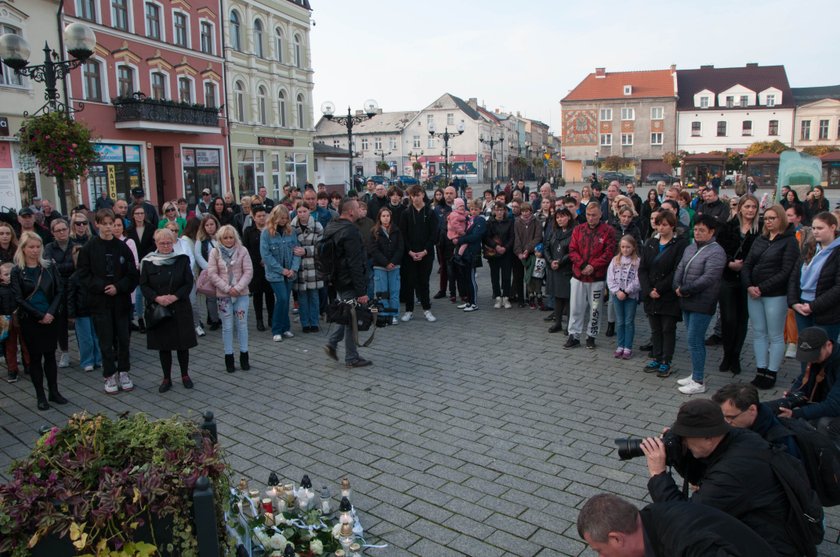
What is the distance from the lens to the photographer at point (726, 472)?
10.0ft

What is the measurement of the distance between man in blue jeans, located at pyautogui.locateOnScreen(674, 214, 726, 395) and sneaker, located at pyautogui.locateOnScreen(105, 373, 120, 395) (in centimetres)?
657

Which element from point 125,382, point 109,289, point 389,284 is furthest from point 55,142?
point 389,284

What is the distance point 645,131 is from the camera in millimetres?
76000

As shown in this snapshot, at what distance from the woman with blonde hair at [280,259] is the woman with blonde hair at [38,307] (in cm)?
305

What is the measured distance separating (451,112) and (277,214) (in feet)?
264

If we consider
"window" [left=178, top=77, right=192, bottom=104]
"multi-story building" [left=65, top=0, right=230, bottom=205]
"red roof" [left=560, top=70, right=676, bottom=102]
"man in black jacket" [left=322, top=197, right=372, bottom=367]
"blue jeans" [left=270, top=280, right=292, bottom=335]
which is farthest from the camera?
"red roof" [left=560, top=70, right=676, bottom=102]

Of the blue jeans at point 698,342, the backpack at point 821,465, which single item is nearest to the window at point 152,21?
the blue jeans at point 698,342

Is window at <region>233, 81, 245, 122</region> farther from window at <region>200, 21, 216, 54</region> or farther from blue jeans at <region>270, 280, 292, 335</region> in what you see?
blue jeans at <region>270, 280, 292, 335</region>

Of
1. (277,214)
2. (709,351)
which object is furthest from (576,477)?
(277,214)

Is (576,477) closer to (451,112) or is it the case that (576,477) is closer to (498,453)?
(498,453)

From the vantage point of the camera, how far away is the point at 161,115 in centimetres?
2764

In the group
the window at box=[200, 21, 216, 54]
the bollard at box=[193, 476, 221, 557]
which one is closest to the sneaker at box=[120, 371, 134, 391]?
the bollard at box=[193, 476, 221, 557]

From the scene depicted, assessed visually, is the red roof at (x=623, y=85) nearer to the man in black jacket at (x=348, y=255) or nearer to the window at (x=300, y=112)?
the window at (x=300, y=112)

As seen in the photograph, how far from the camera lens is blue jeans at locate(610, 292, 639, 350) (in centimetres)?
823
